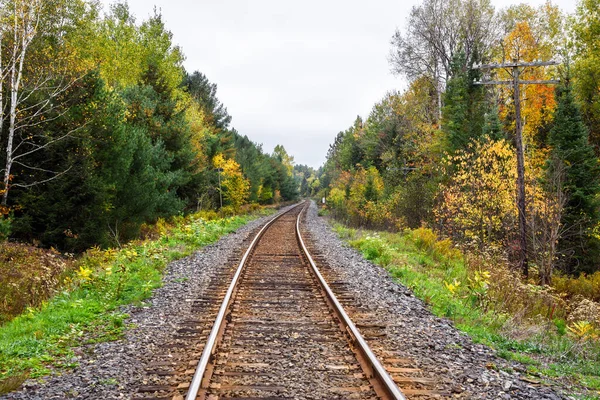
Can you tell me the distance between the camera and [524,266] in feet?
49.8

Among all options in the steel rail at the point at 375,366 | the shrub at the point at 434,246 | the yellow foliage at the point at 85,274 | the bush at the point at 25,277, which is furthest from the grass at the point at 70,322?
the shrub at the point at 434,246

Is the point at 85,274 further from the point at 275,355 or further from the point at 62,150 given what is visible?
the point at 62,150

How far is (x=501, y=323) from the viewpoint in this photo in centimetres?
726

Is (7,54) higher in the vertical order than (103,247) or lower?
higher

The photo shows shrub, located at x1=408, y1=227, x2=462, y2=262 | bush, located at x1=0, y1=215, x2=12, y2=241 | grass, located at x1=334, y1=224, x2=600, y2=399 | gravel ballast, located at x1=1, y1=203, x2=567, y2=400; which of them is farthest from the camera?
shrub, located at x1=408, y1=227, x2=462, y2=262

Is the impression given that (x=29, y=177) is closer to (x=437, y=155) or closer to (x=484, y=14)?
(x=437, y=155)

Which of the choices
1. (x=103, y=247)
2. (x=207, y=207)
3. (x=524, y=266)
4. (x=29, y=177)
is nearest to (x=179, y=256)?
(x=103, y=247)

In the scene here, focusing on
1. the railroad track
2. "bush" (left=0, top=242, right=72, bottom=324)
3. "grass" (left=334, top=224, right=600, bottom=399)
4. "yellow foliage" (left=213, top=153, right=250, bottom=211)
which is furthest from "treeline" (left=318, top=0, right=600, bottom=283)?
"bush" (left=0, top=242, right=72, bottom=324)

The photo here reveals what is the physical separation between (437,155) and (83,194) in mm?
21746

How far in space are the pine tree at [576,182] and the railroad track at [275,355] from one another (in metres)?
18.1

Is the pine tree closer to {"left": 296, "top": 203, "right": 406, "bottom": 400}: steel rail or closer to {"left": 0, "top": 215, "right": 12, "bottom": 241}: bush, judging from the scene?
{"left": 296, "top": 203, "right": 406, "bottom": 400}: steel rail

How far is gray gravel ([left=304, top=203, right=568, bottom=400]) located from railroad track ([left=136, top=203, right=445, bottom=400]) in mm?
281

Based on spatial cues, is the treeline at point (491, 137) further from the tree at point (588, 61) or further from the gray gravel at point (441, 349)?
the gray gravel at point (441, 349)

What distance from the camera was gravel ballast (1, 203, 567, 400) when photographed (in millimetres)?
4441
